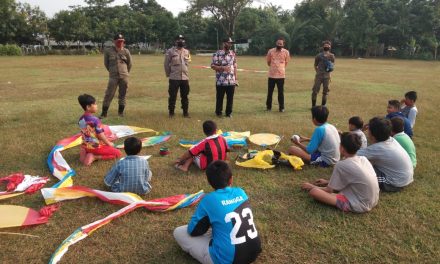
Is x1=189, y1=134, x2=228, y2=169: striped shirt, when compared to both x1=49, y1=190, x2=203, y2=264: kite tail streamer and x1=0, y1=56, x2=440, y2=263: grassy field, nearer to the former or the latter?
x1=0, y1=56, x2=440, y2=263: grassy field

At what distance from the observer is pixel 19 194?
4.80 metres

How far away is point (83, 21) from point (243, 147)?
62091 millimetres

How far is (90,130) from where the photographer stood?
5.96 m

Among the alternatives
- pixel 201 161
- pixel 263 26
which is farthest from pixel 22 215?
pixel 263 26

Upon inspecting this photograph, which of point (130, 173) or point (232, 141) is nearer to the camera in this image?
point (130, 173)

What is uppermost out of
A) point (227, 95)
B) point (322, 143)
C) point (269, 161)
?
point (227, 95)

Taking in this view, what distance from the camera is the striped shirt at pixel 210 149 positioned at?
17.8 ft

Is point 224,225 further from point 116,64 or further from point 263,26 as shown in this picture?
point 263,26

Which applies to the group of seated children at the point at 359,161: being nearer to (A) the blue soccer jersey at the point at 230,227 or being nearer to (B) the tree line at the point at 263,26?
(A) the blue soccer jersey at the point at 230,227

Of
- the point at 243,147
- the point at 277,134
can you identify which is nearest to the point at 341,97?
the point at 277,134

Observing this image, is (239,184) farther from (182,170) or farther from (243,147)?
(243,147)

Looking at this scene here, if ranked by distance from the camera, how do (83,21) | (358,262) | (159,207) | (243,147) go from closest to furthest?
(358,262), (159,207), (243,147), (83,21)

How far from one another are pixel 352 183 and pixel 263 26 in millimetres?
56737

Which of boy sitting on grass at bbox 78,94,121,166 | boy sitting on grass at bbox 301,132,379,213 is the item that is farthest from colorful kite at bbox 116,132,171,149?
boy sitting on grass at bbox 301,132,379,213
